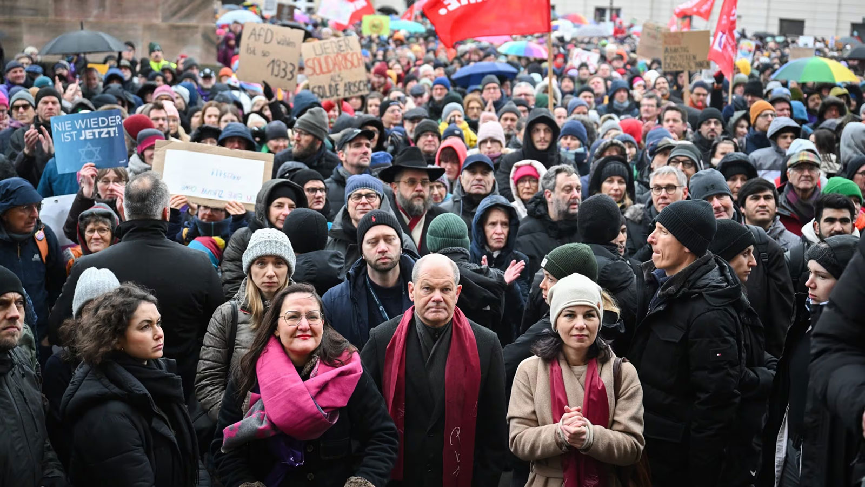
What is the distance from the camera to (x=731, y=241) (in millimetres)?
5234

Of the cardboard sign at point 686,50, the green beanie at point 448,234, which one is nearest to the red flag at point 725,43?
the cardboard sign at point 686,50

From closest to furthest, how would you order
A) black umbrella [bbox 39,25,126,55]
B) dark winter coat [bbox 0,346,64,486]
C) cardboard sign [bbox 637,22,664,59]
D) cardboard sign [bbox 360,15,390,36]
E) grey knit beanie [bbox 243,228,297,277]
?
dark winter coat [bbox 0,346,64,486] < grey knit beanie [bbox 243,228,297,277] < black umbrella [bbox 39,25,126,55] < cardboard sign [bbox 637,22,664,59] < cardboard sign [bbox 360,15,390,36]

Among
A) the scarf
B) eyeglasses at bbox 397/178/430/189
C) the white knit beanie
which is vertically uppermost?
eyeglasses at bbox 397/178/430/189

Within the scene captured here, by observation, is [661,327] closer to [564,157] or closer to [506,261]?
[506,261]

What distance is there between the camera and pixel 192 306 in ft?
16.9

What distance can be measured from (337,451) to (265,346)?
527 mm

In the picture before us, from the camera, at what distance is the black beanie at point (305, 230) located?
213 inches

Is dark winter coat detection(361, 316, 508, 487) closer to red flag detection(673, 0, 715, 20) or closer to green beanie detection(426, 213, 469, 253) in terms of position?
green beanie detection(426, 213, 469, 253)

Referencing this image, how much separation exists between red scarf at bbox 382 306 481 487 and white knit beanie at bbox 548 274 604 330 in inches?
17.3

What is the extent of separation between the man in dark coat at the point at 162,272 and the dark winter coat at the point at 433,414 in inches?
45.4

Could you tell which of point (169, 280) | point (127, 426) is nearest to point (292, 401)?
point (127, 426)

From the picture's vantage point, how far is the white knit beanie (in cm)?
421

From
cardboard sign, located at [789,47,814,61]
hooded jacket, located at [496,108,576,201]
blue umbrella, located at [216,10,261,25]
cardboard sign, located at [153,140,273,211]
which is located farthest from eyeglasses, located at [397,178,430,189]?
blue umbrella, located at [216,10,261,25]

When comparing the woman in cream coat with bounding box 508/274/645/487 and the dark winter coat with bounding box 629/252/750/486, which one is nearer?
the woman in cream coat with bounding box 508/274/645/487
